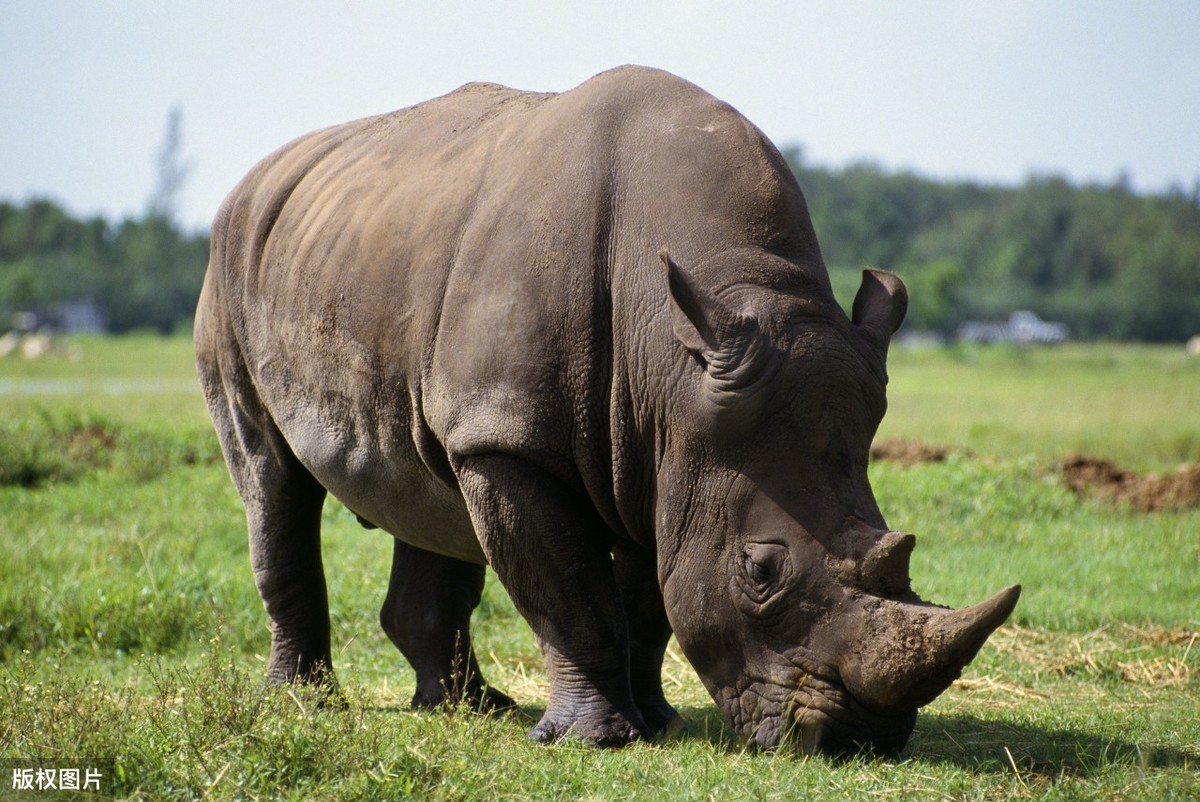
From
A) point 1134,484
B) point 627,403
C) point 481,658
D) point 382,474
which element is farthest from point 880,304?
point 1134,484

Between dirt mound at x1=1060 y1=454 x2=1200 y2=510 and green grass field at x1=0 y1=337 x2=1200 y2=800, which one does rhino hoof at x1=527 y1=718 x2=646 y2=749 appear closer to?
green grass field at x1=0 y1=337 x2=1200 y2=800

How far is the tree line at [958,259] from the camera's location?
6191 centimetres

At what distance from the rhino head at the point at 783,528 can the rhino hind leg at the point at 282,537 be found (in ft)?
7.90

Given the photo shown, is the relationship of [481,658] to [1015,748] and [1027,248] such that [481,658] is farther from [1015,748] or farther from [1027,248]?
[1027,248]

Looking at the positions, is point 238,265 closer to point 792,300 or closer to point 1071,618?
point 792,300

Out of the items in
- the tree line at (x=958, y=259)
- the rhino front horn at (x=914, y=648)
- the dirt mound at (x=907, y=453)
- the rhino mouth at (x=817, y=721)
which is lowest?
the tree line at (x=958, y=259)

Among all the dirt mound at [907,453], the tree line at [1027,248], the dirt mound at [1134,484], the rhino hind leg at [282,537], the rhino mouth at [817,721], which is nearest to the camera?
the rhino mouth at [817,721]

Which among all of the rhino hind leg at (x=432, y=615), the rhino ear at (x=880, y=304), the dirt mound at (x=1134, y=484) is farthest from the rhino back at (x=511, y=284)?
the dirt mound at (x=1134, y=484)

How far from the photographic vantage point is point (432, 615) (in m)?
6.49

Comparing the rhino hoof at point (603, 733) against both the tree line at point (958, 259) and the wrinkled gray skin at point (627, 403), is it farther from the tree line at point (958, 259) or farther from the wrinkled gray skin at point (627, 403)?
the tree line at point (958, 259)

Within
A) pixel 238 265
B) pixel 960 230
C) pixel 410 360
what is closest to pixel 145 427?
pixel 238 265

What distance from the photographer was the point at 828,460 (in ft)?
15.3

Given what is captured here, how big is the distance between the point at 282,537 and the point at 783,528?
9.51 feet

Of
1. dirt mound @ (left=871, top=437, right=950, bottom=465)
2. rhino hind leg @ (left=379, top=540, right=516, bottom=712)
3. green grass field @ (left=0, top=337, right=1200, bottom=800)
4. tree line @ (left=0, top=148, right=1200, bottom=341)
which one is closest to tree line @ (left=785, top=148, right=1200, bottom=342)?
tree line @ (left=0, top=148, right=1200, bottom=341)
